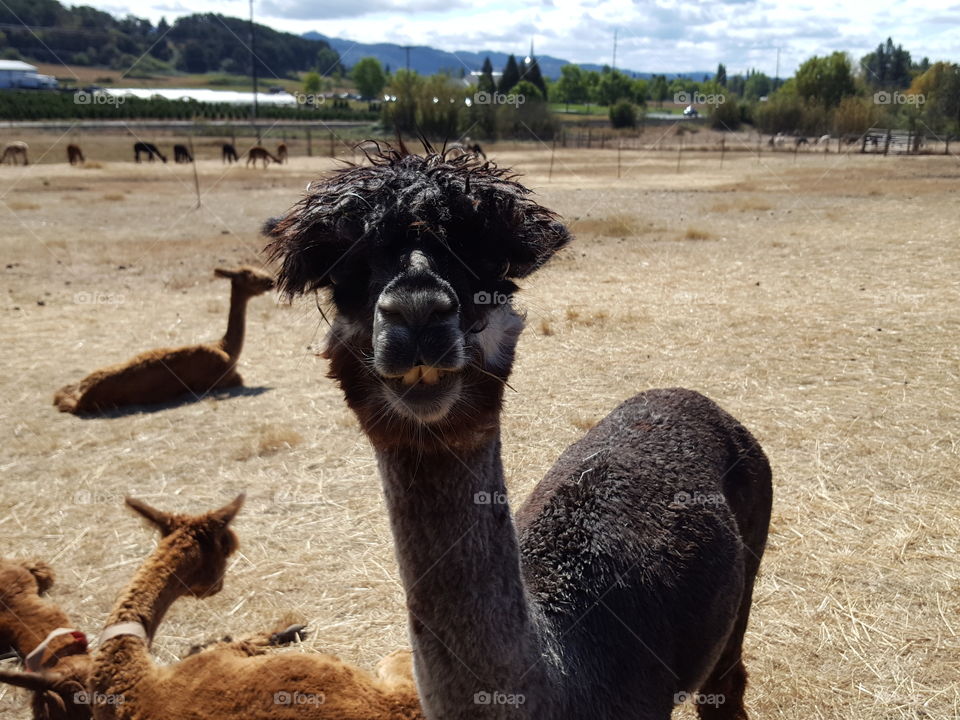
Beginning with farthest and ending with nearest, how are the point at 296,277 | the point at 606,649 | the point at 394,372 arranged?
the point at 606,649 < the point at 296,277 < the point at 394,372

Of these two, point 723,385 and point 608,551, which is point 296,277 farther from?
point 723,385

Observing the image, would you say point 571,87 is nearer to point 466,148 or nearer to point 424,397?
point 466,148

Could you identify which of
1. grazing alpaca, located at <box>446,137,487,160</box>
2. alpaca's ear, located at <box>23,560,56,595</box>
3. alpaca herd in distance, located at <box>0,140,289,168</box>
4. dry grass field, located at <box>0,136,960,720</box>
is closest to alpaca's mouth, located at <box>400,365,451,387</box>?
grazing alpaca, located at <box>446,137,487,160</box>

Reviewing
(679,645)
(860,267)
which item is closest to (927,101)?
(860,267)

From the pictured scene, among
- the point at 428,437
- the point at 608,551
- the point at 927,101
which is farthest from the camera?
the point at 927,101

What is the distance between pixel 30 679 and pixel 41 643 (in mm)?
563

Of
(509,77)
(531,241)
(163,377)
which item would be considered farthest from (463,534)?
(509,77)

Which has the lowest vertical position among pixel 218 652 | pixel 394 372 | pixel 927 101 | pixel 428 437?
pixel 218 652

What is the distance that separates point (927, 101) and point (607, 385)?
4086 centimetres

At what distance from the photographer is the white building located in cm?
9425

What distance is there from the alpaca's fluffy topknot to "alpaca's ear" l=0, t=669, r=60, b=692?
2.83 m

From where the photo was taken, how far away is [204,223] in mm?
21703

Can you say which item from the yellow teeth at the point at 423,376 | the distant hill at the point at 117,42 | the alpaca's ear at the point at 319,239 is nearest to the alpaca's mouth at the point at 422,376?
the yellow teeth at the point at 423,376

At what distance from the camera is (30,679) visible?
12.6ft
